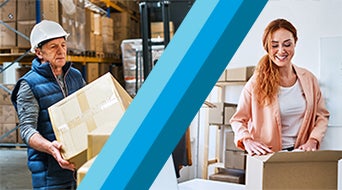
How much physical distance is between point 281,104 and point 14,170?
512 cm

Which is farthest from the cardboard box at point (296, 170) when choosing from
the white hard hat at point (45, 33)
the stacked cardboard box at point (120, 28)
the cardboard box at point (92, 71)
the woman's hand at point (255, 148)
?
the stacked cardboard box at point (120, 28)

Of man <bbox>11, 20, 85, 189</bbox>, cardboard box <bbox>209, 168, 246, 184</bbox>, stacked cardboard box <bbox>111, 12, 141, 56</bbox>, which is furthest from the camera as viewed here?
stacked cardboard box <bbox>111, 12, 141, 56</bbox>

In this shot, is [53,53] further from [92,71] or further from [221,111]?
[92,71]

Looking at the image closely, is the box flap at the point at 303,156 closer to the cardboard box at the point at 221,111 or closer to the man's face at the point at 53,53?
the man's face at the point at 53,53

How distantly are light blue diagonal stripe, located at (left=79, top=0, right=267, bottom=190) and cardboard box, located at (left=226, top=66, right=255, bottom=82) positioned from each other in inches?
144

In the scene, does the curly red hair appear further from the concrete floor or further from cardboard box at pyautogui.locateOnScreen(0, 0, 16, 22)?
the concrete floor

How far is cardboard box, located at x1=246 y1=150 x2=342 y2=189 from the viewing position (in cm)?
134

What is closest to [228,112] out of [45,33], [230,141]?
[230,141]

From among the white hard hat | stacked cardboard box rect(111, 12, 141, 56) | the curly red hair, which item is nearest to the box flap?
the curly red hair

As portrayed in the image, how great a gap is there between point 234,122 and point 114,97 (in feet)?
3.63

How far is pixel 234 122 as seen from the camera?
6.98ft

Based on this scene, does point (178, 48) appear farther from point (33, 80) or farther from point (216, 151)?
point (216, 151)

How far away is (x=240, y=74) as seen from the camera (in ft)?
13.5

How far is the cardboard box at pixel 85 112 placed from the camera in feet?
3.79
